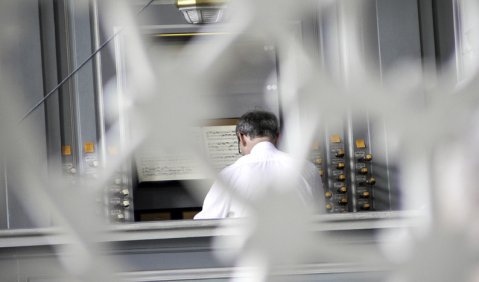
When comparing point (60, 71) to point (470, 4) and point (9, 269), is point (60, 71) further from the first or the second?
point (470, 4)

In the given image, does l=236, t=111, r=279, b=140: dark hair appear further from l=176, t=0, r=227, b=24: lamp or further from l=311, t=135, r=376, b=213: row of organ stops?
l=311, t=135, r=376, b=213: row of organ stops

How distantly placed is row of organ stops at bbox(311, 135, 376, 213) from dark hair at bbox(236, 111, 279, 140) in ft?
5.90

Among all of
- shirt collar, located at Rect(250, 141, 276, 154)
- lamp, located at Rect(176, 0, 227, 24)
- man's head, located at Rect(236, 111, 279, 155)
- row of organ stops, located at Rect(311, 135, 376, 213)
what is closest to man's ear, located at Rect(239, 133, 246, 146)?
man's head, located at Rect(236, 111, 279, 155)

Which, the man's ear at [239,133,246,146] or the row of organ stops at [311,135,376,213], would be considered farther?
the row of organ stops at [311,135,376,213]

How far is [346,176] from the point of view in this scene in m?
5.53

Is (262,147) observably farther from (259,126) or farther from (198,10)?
(198,10)

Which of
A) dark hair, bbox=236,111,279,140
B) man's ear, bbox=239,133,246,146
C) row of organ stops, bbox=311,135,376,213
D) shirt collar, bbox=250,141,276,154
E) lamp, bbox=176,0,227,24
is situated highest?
lamp, bbox=176,0,227,24

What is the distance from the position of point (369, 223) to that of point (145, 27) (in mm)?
2505

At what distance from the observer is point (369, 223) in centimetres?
284

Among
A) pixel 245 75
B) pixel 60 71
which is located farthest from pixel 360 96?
pixel 245 75

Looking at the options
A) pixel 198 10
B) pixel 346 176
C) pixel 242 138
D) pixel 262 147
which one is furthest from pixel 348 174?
pixel 262 147

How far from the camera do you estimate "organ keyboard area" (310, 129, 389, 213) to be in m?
5.45

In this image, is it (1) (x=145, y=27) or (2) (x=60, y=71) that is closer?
(1) (x=145, y=27)

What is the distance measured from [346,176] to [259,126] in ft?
6.69
